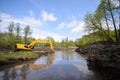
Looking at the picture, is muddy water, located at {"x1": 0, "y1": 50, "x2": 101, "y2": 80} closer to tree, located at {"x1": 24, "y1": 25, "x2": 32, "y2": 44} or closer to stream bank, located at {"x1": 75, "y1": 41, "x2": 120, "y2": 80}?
stream bank, located at {"x1": 75, "y1": 41, "x2": 120, "y2": 80}

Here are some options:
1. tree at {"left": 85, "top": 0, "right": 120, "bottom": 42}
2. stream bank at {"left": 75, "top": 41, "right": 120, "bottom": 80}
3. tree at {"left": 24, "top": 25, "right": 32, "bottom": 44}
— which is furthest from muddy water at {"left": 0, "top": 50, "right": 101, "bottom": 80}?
tree at {"left": 24, "top": 25, "right": 32, "bottom": 44}

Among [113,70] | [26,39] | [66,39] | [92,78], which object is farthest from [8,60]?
[66,39]

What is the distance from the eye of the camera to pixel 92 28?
2216 cm

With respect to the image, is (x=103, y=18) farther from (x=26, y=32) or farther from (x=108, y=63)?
(x=26, y=32)

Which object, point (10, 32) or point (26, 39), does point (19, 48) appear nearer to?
point (10, 32)

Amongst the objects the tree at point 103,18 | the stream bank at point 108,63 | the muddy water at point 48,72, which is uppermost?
the tree at point 103,18

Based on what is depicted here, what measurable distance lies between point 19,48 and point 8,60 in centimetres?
924

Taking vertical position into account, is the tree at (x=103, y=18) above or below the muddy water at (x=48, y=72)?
above

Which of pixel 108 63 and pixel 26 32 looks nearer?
pixel 108 63

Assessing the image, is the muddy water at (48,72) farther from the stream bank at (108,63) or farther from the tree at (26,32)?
the tree at (26,32)

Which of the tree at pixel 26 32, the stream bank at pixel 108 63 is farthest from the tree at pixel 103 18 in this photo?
the tree at pixel 26 32

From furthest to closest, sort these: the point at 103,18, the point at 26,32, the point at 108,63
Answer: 1. the point at 26,32
2. the point at 103,18
3. the point at 108,63

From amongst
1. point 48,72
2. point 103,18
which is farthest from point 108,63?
point 103,18

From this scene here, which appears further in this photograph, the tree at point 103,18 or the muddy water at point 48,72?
the tree at point 103,18
